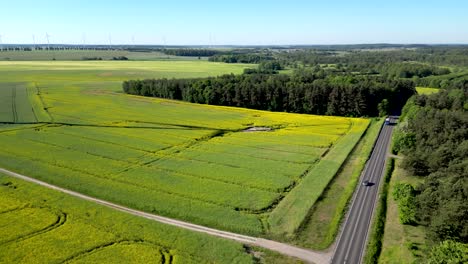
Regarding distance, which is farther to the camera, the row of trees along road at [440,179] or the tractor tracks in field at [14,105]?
the tractor tracks in field at [14,105]

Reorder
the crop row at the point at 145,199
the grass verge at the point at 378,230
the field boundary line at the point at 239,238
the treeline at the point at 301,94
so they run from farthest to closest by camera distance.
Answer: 1. the treeline at the point at 301,94
2. the crop row at the point at 145,199
3. the field boundary line at the point at 239,238
4. the grass verge at the point at 378,230

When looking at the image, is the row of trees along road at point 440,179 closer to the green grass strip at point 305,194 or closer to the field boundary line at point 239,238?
the field boundary line at point 239,238

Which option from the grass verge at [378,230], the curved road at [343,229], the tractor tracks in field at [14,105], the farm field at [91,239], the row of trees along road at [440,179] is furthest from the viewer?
the tractor tracks in field at [14,105]

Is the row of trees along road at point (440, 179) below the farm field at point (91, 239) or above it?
above

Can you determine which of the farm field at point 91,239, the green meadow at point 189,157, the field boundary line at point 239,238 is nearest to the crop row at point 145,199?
the green meadow at point 189,157

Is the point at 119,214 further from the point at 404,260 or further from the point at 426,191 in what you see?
the point at 426,191

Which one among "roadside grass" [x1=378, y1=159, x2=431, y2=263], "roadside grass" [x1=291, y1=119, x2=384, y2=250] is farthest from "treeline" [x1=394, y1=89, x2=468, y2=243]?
"roadside grass" [x1=291, y1=119, x2=384, y2=250]

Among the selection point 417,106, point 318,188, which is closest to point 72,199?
point 318,188
